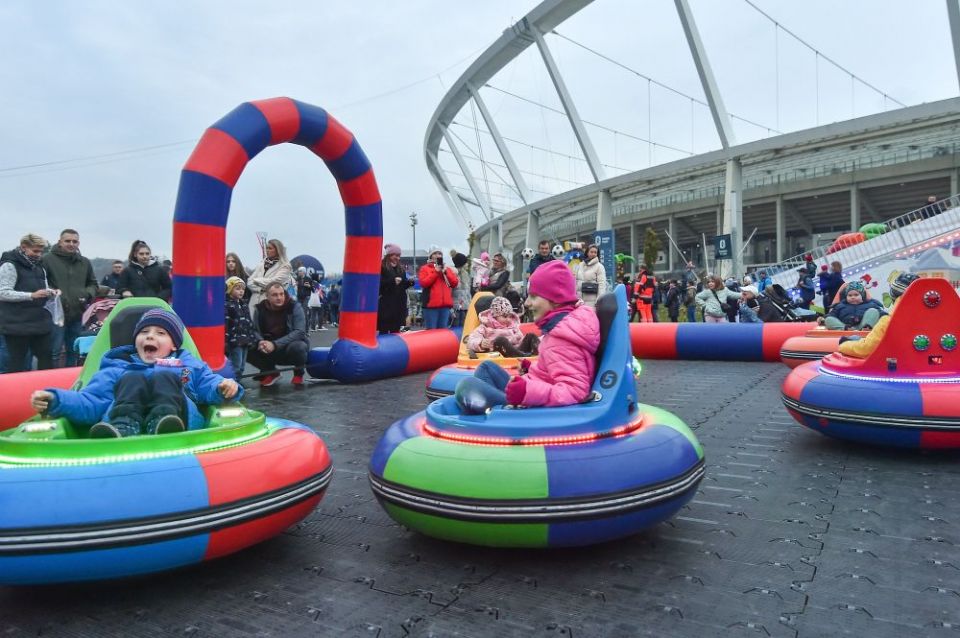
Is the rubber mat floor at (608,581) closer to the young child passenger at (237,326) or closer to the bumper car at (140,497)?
the bumper car at (140,497)

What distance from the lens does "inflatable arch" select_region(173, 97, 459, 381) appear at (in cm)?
684

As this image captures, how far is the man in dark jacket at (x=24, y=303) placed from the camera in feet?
21.8

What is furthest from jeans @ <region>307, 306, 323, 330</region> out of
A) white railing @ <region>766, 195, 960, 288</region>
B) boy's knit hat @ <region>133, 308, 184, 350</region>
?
boy's knit hat @ <region>133, 308, 184, 350</region>

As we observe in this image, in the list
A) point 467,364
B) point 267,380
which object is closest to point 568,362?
point 467,364

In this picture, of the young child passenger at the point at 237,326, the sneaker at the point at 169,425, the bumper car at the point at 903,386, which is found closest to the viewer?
the sneaker at the point at 169,425

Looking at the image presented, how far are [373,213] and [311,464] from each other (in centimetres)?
634

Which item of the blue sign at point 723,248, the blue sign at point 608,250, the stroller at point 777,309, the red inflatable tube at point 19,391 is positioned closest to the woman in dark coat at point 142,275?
the red inflatable tube at point 19,391

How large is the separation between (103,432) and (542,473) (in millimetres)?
1982

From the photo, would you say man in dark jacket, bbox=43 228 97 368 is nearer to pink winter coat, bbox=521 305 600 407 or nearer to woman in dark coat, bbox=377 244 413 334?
A: woman in dark coat, bbox=377 244 413 334

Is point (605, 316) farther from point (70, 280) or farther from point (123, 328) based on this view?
point (70, 280)

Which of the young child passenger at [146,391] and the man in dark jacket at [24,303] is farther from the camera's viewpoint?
the man in dark jacket at [24,303]

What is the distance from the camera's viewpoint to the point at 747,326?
10.4 m

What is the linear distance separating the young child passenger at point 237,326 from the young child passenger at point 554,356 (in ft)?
16.3

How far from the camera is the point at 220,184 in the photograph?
7008mm
